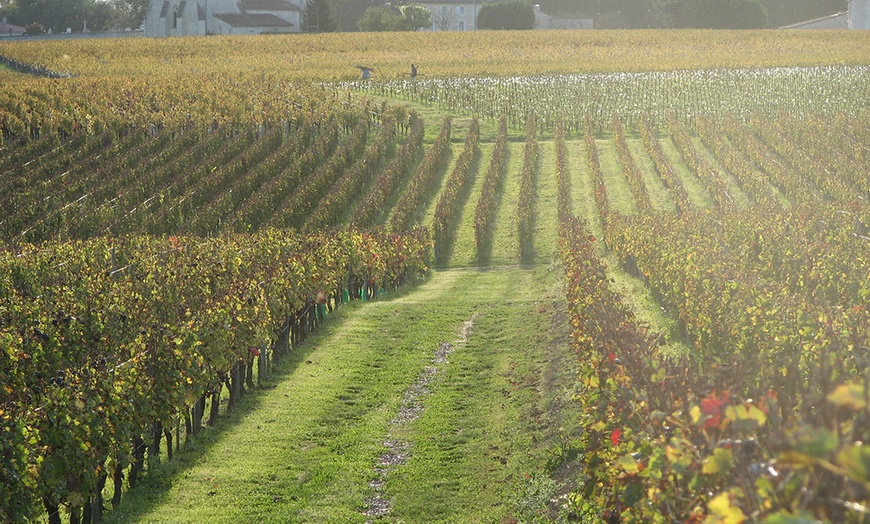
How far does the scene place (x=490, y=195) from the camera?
1690 inches

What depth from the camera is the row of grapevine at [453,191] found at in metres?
38.5

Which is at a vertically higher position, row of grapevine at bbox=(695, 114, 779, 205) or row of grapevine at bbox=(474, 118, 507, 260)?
row of grapevine at bbox=(695, 114, 779, 205)

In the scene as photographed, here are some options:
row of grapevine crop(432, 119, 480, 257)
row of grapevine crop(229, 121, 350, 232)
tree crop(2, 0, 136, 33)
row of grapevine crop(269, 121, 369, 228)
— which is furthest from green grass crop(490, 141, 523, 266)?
tree crop(2, 0, 136, 33)

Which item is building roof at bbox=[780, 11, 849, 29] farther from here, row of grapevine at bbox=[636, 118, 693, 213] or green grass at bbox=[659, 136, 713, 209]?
green grass at bbox=[659, 136, 713, 209]

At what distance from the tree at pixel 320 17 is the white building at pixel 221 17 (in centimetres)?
118

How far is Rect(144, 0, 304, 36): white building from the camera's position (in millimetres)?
109375

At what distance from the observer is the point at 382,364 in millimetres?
21062

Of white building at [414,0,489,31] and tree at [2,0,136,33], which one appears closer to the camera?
tree at [2,0,136,33]

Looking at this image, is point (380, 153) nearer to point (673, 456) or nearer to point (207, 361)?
point (207, 361)

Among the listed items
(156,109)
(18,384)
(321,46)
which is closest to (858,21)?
(321,46)

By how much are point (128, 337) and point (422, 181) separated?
93.2 feet

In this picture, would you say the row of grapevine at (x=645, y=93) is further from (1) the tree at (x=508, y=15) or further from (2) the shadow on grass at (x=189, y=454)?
(1) the tree at (x=508, y=15)

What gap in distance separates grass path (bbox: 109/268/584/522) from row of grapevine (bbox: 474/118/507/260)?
1325 centimetres

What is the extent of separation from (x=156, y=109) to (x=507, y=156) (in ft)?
60.6
